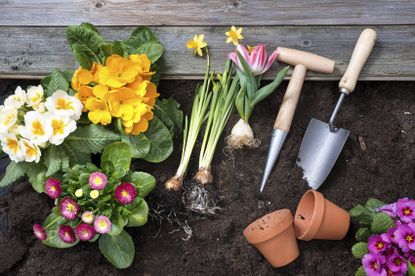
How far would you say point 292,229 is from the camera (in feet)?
8.37

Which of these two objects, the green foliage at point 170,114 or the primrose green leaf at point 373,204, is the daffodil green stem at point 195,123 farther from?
the primrose green leaf at point 373,204

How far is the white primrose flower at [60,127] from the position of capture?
97.0 inches

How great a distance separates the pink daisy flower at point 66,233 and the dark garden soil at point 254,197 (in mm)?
170

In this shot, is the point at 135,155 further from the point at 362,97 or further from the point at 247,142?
the point at 362,97

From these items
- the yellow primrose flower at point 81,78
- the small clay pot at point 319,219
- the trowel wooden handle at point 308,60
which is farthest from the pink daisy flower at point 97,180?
the trowel wooden handle at point 308,60

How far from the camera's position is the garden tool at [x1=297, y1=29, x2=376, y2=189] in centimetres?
272

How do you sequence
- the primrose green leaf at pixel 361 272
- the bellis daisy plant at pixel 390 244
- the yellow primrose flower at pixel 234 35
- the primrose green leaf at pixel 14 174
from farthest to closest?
the yellow primrose flower at pixel 234 35 → the primrose green leaf at pixel 14 174 → the primrose green leaf at pixel 361 272 → the bellis daisy plant at pixel 390 244

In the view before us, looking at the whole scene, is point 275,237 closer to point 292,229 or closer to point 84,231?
point 292,229

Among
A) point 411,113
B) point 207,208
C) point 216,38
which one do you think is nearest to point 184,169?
point 207,208

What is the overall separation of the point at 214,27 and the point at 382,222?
1.32 metres

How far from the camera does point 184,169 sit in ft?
8.96

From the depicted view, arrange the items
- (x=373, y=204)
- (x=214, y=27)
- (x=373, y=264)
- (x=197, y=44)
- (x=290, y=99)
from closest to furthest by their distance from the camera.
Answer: (x=373, y=264)
(x=373, y=204)
(x=290, y=99)
(x=197, y=44)
(x=214, y=27)

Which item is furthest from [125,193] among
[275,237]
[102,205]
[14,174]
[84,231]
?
[275,237]

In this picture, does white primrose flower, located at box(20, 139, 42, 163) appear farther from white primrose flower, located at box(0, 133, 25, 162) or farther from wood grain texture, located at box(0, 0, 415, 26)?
wood grain texture, located at box(0, 0, 415, 26)
